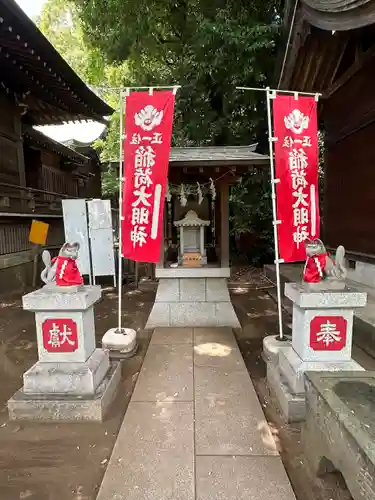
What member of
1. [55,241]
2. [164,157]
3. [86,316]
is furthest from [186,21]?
[86,316]

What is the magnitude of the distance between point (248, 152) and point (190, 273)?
2.57m

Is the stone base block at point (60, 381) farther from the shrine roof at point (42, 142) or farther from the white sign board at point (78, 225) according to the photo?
the shrine roof at point (42, 142)

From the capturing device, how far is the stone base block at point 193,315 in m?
6.53

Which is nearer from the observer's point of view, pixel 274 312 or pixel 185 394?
pixel 185 394

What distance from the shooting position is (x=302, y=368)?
3721 millimetres

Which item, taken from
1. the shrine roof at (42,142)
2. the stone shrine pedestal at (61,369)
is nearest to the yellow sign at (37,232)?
the shrine roof at (42,142)

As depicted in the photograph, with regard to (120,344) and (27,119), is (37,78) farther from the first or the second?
(120,344)

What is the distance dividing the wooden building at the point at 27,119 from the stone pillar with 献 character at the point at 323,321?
6.69 metres

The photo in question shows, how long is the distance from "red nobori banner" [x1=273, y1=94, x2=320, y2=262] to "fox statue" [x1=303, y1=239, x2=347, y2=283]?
912 millimetres

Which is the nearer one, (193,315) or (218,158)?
(218,158)

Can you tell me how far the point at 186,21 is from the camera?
45.2 ft

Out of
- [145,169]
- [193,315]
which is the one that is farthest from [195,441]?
[145,169]

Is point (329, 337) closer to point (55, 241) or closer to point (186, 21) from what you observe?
point (55, 241)

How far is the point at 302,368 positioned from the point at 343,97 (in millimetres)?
7186
